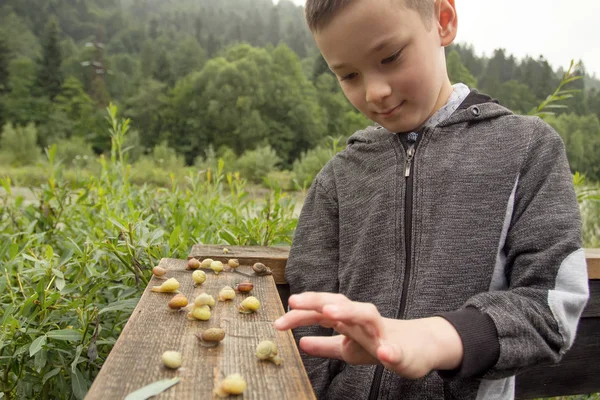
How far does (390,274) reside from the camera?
0.98m

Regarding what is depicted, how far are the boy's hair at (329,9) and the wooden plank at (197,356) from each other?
512 mm

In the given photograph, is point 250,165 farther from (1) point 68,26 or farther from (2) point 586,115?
(1) point 68,26

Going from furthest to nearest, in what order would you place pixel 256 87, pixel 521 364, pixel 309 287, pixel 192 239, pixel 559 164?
1. pixel 256 87
2. pixel 192 239
3. pixel 309 287
4. pixel 559 164
5. pixel 521 364

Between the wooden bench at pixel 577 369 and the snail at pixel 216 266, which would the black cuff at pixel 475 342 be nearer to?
the snail at pixel 216 266

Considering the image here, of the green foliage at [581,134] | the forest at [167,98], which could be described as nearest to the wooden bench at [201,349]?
the green foliage at [581,134]

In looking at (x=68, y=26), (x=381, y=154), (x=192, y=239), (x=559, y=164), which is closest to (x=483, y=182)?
(x=559, y=164)

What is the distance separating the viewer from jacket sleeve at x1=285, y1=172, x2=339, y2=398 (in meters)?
1.13

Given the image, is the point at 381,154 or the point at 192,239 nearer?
the point at 381,154

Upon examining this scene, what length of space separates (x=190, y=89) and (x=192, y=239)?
30.0m

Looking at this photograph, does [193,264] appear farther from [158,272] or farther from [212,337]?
[212,337]

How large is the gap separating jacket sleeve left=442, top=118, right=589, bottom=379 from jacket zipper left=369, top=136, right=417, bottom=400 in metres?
0.17

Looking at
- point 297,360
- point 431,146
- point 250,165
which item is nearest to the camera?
point 297,360

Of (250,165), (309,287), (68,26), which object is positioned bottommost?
(250,165)

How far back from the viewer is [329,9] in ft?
2.93
